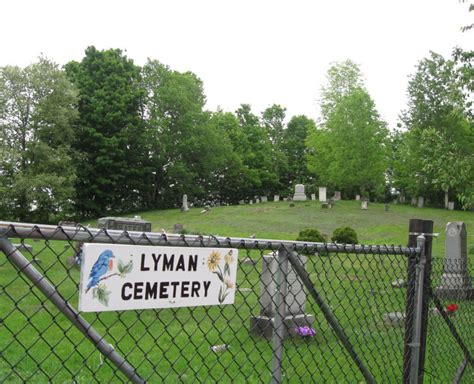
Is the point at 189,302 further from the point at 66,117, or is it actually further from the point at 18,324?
the point at 66,117

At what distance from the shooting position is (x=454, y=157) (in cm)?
1348

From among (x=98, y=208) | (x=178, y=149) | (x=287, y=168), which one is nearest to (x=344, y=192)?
(x=287, y=168)

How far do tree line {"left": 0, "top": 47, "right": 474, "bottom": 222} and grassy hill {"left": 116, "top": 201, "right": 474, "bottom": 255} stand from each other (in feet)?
17.2

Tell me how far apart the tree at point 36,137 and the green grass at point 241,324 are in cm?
704

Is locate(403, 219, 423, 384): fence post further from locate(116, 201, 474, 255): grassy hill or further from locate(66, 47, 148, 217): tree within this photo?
locate(66, 47, 148, 217): tree

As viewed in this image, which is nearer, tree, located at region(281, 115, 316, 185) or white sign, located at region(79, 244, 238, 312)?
white sign, located at region(79, 244, 238, 312)

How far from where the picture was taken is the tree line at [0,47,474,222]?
1358 inches

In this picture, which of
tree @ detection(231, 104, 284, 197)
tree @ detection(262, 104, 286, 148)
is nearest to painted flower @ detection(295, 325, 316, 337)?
tree @ detection(231, 104, 284, 197)

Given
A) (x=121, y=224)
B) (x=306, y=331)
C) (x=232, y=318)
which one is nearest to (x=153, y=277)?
(x=232, y=318)

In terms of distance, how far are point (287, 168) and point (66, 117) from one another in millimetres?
28672

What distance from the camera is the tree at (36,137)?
33.3 m

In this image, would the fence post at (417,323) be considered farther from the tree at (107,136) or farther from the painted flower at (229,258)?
the tree at (107,136)

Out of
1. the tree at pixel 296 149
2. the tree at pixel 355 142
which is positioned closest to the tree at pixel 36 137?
the tree at pixel 355 142

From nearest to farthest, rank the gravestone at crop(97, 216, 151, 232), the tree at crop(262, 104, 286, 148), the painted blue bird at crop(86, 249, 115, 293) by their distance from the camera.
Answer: the painted blue bird at crop(86, 249, 115, 293) → the gravestone at crop(97, 216, 151, 232) → the tree at crop(262, 104, 286, 148)
